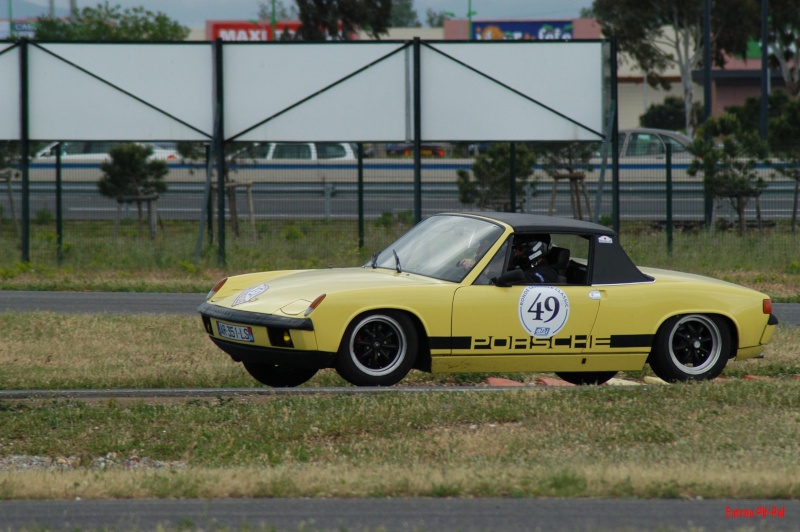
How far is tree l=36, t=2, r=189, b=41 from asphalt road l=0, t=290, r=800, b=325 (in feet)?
136

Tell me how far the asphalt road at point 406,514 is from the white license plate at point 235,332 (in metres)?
2.42

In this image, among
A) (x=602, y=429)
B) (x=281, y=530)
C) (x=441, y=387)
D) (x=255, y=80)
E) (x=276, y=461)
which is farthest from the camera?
(x=255, y=80)

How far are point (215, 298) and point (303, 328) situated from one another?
123 centimetres

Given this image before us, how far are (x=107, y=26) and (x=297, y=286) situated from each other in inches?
2058

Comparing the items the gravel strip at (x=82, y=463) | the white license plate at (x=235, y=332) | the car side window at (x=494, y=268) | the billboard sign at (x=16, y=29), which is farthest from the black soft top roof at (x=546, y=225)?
the billboard sign at (x=16, y=29)

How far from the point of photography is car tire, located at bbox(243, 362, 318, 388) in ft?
29.1

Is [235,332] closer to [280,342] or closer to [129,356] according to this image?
[280,342]

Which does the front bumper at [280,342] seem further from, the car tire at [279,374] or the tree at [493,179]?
the tree at [493,179]

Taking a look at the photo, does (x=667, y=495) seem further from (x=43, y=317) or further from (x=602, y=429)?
(x=43, y=317)

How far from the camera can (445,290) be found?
818cm

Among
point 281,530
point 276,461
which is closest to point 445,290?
point 276,461

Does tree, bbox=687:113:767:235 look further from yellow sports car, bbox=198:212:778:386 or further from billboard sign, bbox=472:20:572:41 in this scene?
billboard sign, bbox=472:20:572:41

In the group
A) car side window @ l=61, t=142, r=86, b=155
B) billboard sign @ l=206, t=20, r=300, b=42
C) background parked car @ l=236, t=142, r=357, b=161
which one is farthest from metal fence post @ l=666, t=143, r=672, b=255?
billboard sign @ l=206, t=20, r=300, b=42

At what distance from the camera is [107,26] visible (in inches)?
2248
